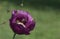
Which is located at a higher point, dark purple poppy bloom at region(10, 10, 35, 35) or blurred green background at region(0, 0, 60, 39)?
dark purple poppy bloom at region(10, 10, 35, 35)

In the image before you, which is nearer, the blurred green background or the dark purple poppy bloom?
the dark purple poppy bloom

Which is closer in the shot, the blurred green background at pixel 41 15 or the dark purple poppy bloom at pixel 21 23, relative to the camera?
the dark purple poppy bloom at pixel 21 23

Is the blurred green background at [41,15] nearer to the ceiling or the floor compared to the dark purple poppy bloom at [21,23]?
nearer to the floor

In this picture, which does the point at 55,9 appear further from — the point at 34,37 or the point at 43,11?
the point at 34,37
